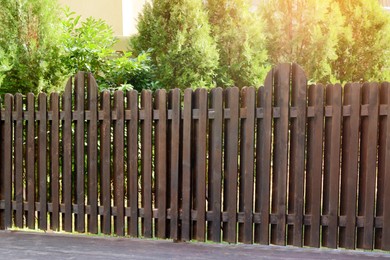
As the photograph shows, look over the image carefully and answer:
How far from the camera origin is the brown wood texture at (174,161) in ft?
15.5

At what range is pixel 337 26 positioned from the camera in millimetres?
8812

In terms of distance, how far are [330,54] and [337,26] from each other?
1.78ft

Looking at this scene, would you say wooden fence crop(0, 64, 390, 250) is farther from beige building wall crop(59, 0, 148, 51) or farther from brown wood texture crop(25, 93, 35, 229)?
beige building wall crop(59, 0, 148, 51)

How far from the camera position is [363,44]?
8.99m

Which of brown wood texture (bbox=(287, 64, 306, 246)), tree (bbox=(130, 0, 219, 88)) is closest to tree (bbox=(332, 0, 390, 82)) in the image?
tree (bbox=(130, 0, 219, 88))

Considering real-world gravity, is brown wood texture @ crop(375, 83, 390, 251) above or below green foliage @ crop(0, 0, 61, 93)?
below

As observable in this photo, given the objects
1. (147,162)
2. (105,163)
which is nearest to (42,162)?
(105,163)

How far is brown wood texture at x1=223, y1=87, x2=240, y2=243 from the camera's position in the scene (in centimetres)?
456

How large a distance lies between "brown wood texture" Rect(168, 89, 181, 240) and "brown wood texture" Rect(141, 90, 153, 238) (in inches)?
7.9

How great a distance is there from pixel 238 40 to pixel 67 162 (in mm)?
4231

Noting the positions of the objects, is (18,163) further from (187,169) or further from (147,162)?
(187,169)

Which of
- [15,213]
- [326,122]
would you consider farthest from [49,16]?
[326,122]

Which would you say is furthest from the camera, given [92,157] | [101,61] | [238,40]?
[238,40]

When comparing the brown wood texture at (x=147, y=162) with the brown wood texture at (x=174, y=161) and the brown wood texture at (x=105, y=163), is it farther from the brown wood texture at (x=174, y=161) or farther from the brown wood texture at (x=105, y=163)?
the brown wood texture at (x=105, y=163)
